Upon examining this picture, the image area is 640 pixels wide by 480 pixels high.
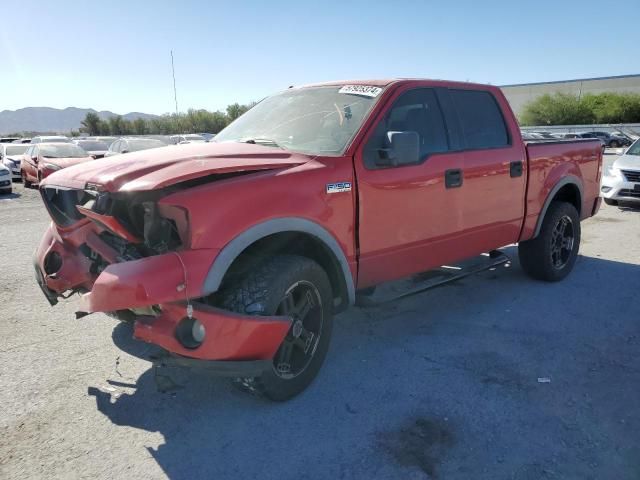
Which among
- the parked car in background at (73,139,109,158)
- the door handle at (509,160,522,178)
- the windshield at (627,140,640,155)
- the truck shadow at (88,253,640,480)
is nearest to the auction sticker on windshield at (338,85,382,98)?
the door handle at (509,160,522,178)

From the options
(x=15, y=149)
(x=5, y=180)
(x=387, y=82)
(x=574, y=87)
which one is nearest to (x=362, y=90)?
(x=387, y=82)

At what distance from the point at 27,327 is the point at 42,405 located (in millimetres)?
1514

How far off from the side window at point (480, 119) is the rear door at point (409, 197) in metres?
0.28

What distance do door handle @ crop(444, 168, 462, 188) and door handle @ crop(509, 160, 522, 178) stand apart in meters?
0.86

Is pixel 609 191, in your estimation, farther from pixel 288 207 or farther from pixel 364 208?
pixel 288 207

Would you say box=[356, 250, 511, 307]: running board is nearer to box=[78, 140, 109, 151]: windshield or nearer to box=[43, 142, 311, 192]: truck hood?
box=[43, 142, 311, 192]: truck hood

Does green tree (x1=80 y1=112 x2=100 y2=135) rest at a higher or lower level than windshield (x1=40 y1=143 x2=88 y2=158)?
higher

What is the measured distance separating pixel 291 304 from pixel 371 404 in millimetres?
806

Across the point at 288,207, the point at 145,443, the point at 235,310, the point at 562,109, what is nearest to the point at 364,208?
the point at 288,207

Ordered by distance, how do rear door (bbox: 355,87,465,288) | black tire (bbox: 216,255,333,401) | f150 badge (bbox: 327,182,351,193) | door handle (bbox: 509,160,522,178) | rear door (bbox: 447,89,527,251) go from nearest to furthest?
1. black tire (bbox: 216,255,333,401)
2. f150 badge (bbox: 327,182,351,193)
3. rear door (bbox: 355,87,465,288)
4. rear door (bbox: 447,89,527,251)
5. door handle (bbox: 509,160,522,178)

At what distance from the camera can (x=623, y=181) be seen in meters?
10.4

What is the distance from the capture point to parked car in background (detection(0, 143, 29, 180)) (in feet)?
64.6

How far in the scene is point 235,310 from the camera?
296cm

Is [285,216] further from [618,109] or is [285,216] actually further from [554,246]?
[618,109]
